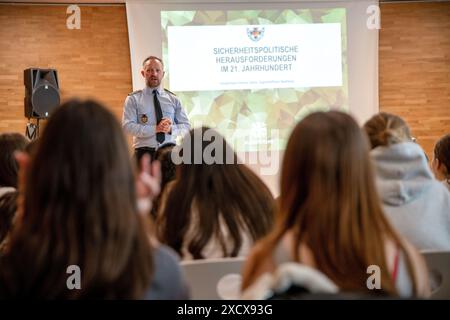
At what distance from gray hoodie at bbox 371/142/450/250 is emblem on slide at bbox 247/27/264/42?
16.9 ft

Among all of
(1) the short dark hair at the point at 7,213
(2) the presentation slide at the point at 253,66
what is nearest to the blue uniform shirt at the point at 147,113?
(2) the presentation slide at the point at 253,66

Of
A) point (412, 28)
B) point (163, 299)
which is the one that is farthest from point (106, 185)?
point (412, 28)

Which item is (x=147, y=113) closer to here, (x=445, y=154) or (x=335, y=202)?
(x=445, y=154)

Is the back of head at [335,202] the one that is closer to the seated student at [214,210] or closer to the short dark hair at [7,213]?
the seated student at [214,210]

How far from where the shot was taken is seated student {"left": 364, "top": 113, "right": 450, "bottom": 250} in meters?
2.12

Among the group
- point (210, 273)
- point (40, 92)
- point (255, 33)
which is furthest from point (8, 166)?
point (255, 33)

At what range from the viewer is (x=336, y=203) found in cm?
135

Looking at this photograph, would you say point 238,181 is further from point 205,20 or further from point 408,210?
point 205,20

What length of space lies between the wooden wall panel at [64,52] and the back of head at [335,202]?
6.21 m

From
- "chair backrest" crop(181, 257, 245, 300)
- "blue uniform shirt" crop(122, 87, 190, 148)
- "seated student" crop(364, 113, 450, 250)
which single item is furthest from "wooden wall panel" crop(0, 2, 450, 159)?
"chair backrest" crop(181, 257, 245, 300)

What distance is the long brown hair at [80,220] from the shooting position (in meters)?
1.21

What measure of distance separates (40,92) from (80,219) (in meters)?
5.64
